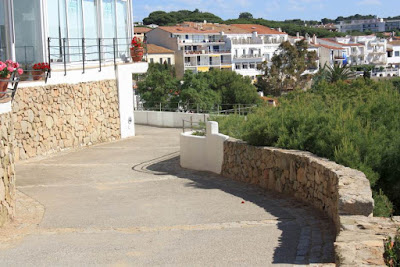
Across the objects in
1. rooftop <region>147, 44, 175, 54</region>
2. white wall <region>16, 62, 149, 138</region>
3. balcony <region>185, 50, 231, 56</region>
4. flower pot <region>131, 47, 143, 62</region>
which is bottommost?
white wall <region>16, 62, 149, 138</region>

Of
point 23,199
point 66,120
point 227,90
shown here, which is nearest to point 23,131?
point 66,120

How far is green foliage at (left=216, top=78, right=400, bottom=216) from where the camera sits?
40.5ft

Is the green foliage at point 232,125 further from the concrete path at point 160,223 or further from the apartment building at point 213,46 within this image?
the apartment building at point 213,46

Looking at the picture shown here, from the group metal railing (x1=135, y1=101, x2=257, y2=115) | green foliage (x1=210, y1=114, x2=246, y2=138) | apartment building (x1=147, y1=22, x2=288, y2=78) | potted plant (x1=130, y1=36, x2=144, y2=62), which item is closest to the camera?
green foliage (x1=210, y1=114, x2=246, y2=138)

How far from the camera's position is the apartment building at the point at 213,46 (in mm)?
113188

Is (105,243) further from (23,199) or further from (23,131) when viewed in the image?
(23,131)

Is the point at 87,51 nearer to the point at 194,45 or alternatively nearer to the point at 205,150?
the point at 205,150

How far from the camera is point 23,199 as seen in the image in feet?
46.7

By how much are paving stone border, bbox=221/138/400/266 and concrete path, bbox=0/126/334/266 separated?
319 mm

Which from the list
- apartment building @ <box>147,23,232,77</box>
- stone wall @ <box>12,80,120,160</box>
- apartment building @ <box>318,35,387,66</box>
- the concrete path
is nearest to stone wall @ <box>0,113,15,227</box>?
the concrete path

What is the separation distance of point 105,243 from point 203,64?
354 ft

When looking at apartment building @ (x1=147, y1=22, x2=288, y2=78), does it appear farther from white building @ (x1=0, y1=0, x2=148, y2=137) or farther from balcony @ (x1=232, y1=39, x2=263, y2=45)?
white building @ (x1=0, y1=0, x2=148, y2=137)

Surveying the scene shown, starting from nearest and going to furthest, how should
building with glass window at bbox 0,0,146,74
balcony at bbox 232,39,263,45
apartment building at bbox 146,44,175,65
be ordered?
building with glass window at bbox 0,0,146,74 → apartment building at bbox 146,44,175,65 → balcony at bbox 232,39,263,45

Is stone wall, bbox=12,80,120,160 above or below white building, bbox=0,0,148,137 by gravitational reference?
below
